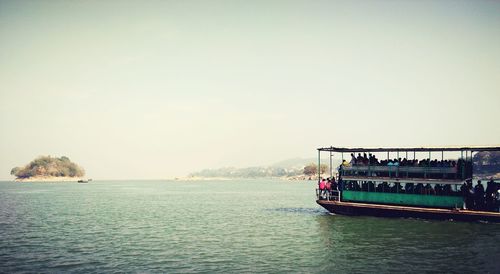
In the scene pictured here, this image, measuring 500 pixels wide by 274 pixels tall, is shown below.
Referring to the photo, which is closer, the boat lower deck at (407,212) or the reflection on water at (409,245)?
the reflection on water at (409,245)

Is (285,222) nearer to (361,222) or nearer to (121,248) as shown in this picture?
(361,222)

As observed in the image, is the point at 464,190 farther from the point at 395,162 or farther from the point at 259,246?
the point at 259,246

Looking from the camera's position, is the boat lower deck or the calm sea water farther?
the boat lower deck

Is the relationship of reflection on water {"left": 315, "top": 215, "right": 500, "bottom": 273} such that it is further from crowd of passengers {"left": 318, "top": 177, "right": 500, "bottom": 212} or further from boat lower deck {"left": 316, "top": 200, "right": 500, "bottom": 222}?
crowd of passengers {"left": 318, "top": 177, "right": 500, "bottom": 212}

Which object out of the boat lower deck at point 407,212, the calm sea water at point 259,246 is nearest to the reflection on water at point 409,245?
the calm sea water at point 259,246

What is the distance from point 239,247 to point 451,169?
17.9 meters

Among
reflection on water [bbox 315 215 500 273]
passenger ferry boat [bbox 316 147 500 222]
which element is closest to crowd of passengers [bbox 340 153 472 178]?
passenger ferry boat [bbox 316 147 500 222]

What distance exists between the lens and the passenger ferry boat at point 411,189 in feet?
99.7

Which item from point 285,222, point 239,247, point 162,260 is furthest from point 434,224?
point 162,260

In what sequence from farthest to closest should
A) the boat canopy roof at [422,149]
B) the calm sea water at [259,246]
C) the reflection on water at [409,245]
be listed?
the boat canopy roof at [422,149], the calm sea water at [259,246], the reflection on water at [409,245]

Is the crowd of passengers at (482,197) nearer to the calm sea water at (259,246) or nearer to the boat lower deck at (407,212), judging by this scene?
the boat lower deck at (407,212)

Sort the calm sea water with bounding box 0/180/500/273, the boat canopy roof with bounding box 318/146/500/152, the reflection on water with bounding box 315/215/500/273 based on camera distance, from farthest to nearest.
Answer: the boat canopy roof with bounding box 318/146/500/152, the calm sea water with bounding box 0/180/500/273, the reflection on water with bounding box 315/215/500/273

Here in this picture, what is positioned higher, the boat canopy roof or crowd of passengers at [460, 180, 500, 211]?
the boat canopy roof

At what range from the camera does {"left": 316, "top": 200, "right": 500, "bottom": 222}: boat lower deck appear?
29.4 metres
